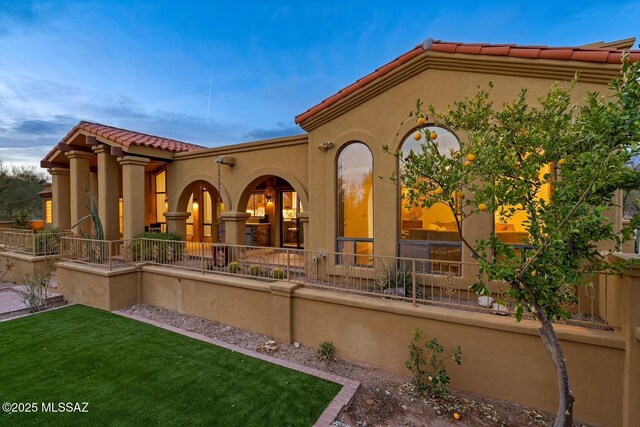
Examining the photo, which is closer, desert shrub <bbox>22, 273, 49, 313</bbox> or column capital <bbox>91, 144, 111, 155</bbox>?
desert shrub <bbox>22, 273, 49, 313</bbox>

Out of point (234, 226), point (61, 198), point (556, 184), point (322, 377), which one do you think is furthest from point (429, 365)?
point (61, 198)

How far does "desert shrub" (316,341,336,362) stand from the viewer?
17.6 feet

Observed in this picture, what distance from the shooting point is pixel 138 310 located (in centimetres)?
805

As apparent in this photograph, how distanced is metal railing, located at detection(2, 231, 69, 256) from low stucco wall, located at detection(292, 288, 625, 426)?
1083 cm

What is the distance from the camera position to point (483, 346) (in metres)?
4.33

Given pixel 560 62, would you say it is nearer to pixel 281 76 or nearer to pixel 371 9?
pixel 371 9

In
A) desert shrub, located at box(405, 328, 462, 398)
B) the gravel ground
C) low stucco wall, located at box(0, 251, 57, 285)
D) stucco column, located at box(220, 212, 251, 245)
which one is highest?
stucco column, located at box(220, 212, 251, 245)

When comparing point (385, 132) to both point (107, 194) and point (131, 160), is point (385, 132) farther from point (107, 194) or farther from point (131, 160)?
point (107, 194)

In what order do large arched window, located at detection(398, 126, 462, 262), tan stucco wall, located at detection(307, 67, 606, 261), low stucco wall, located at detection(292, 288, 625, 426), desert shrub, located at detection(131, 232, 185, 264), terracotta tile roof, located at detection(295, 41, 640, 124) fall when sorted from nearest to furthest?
low stucco wall, located at detection(292, 288, 625, 426)
terracotta tile roof, located at detection(295, 41, 640, 124)
tan stucco wall, located at detection(307, 67, 606, 261)
large arched window, located at detection(398, 126, 462, 262)
desert shrub, located at detection(131, 232, 185, 264)

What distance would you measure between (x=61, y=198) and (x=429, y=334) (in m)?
16.7

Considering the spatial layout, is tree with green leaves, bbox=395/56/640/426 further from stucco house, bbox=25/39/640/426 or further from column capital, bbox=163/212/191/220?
column capital, bbox=163/212/191/220

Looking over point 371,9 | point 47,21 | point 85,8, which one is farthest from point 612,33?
point 47,21

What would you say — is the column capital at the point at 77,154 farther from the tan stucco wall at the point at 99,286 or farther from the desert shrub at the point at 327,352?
the desert shrub at the point at 327,352

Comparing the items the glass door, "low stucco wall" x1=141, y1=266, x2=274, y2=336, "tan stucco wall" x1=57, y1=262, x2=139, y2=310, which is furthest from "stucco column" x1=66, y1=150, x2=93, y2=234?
the glass door
